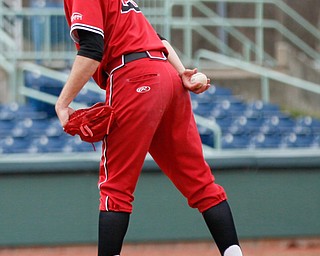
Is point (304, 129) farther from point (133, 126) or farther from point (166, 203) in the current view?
point (133, 126)

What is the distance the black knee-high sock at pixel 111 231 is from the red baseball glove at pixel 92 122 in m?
0.39

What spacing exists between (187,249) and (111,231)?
2.48m

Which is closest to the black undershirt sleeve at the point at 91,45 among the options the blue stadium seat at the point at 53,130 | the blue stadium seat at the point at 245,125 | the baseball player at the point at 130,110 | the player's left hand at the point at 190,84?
the baseball player at the point at 130,110

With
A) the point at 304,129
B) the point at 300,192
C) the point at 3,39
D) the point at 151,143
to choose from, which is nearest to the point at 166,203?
the point at 300,192

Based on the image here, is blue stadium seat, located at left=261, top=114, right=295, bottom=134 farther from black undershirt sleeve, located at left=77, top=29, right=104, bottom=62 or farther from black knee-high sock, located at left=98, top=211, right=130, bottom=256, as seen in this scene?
black undershirt sleeve, located at left=77, top=29, right=104, bottom=62

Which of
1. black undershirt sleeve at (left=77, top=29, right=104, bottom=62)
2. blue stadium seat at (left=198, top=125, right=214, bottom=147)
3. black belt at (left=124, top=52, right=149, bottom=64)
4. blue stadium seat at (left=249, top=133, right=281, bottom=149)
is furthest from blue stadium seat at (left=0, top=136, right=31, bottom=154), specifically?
black undershirt sleeve at (left=77, top=29, right=104, bottom=62)

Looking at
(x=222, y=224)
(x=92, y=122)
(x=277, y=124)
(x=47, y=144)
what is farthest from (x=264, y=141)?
(x=92, y=122)

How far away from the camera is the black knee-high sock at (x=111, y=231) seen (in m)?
4.39

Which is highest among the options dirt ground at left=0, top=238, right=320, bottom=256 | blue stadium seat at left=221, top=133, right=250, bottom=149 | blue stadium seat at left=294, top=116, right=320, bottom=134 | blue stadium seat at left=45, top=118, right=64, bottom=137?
blue stadium seat at left=45, top=118, right=64, bottom=137

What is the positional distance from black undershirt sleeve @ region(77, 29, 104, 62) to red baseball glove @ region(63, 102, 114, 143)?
0.26 m

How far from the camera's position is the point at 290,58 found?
1445cm

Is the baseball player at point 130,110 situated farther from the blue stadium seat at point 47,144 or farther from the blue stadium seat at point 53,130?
the blue stadium seat at point 53,130

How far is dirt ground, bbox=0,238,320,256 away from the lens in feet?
21.8

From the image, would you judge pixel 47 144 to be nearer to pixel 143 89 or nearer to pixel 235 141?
pixel 235 141
